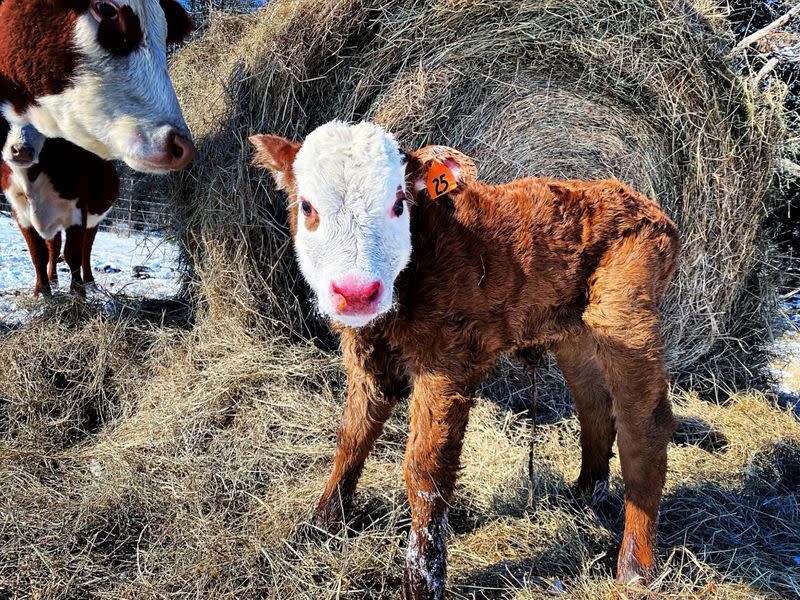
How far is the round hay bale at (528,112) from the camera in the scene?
309 cm

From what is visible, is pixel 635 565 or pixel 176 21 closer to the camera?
pixel 635 565

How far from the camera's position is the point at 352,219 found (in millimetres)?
1711

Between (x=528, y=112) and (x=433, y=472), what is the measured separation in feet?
7.78

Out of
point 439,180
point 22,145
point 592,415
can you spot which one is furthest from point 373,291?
point 22,145

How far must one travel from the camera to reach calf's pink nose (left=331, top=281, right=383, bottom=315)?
1587 millimetres

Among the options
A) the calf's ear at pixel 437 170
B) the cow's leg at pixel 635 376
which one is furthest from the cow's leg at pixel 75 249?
the cow's leg at pixel 635 376

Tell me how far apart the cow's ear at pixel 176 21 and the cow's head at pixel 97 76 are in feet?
1.53

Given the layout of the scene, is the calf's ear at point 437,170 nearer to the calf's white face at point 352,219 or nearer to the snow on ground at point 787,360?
the calf's white face at point 352,219

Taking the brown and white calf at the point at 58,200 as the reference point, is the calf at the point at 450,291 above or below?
above

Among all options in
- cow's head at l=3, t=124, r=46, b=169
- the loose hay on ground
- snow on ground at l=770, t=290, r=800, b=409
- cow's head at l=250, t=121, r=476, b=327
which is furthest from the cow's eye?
snow on ground at l=770, t=290, r=800, b=409

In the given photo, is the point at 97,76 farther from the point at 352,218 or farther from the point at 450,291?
the point at 450,291

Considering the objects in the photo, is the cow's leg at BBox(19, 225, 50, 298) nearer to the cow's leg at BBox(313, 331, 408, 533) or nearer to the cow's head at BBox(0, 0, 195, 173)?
the cow's head at BBox(0, 0, 195, 173)

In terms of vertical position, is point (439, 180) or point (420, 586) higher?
point (439, 180)

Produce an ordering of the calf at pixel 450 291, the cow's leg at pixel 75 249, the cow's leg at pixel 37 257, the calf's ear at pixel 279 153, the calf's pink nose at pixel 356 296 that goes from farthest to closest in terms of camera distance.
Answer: the cow's leg at pixel 75 249, the cow's leg at pixel 37 257, the calf's ear at pixel 279 153, the calf at pixel 450 291, the calf's pink nose at pixel 356 296
